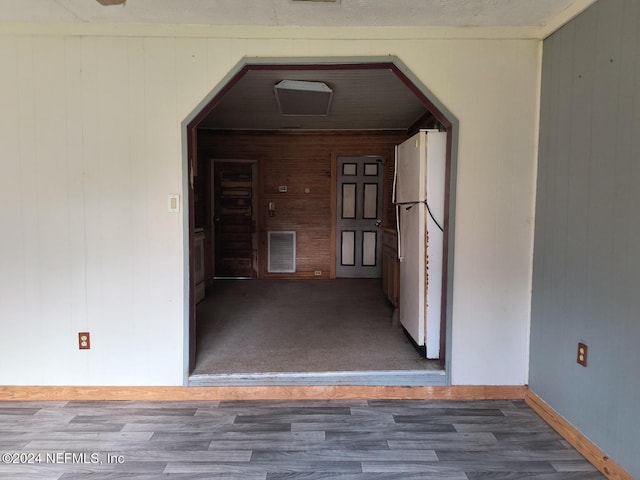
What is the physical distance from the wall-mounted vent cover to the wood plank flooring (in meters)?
3.99

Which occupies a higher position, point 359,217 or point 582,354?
point 359,217

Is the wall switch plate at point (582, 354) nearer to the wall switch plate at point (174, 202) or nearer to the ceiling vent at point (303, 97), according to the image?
the wall switch plate at point (174, 202)

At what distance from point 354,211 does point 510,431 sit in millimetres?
4601

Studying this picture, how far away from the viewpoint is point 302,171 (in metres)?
6.54

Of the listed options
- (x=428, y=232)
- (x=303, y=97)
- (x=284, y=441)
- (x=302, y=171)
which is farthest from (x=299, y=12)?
(x=302, y=171)

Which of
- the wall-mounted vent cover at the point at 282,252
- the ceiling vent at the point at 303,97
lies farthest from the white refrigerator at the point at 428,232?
the wall-mounted vent cover at the point at 282,252

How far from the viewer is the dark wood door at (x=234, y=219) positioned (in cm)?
651

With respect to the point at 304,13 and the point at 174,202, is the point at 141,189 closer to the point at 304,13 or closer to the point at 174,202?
the point at 174,202

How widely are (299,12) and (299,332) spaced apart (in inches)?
102

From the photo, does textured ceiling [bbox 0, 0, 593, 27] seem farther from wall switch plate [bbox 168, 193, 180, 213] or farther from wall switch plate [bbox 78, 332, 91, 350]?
wall switch plate [bbox 78, 332, 91, 350]

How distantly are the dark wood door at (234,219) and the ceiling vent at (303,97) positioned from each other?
5.81 ft

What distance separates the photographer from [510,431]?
2.36 metres

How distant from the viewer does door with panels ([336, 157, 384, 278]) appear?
654 cm

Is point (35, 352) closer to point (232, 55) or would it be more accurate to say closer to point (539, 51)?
point (232, 55)
